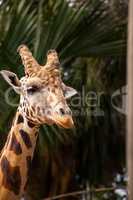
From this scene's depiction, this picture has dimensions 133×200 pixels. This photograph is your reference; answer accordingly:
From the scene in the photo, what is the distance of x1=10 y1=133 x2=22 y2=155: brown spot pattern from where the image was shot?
A: 2141 millimetres

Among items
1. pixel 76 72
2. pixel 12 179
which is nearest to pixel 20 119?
pixel 12 179

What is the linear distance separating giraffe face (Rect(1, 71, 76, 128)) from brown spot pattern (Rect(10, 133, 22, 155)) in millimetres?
129

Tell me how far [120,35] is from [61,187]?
4.20 feet

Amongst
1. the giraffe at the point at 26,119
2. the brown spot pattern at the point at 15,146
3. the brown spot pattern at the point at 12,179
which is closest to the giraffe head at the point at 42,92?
the giraffe at the point at 26,119

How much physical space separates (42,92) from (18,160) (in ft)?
1.12

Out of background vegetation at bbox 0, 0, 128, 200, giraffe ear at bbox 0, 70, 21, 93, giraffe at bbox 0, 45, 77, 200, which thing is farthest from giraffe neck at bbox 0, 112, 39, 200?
background vegetation at bbox 0, 0, 128, 200

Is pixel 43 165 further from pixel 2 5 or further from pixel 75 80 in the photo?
pixel 2 5

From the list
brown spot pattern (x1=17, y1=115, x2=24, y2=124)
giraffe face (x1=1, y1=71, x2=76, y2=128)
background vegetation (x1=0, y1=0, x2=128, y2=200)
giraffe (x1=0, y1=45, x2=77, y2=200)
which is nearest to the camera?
giraffe face (x1=1, y1=71, x2=76, y2=128)

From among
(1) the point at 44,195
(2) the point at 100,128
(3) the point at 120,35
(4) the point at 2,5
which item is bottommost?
(1) the point at 44,195

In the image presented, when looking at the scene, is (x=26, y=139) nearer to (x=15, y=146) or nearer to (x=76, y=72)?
(x=15, y=146)

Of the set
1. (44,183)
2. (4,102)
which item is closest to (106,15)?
(4,102)

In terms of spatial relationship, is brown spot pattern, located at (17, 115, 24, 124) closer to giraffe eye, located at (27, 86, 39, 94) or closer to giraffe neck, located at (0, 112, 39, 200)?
giraffe neck, located at (0, 112, 39, 200)

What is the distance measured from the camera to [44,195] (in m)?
3.52

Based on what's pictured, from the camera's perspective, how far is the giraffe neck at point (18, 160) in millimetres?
2132
